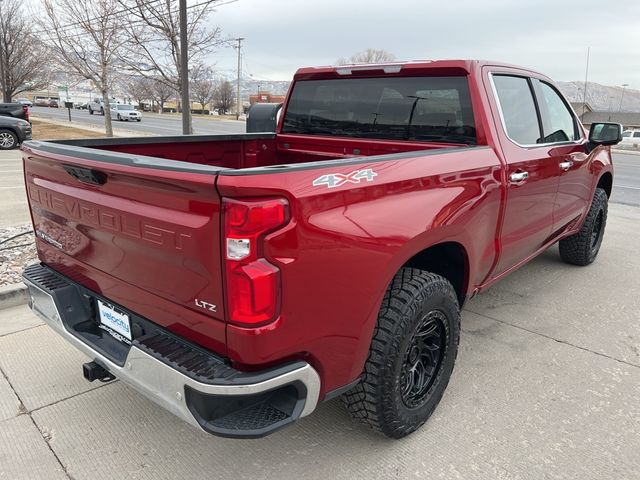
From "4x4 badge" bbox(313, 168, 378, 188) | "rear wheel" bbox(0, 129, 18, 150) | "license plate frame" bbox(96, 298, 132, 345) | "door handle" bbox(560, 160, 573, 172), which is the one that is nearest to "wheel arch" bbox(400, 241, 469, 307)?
"4x4 badge" bbox(313, 168, 378, 188)

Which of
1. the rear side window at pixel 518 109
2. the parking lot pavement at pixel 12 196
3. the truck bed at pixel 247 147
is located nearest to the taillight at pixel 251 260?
the truck bed at pixel 247 147

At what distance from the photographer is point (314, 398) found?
2.01m

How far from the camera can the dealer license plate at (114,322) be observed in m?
2.30

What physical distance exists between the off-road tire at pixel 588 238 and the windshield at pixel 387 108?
2.66 metres

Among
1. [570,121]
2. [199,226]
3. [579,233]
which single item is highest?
[570,121]

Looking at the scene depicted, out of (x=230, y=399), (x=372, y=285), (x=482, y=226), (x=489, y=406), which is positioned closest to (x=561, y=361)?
(x=489, y=406)

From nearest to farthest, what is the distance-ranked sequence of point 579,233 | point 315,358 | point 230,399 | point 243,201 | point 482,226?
point 243,201 < point 230,399 < point 315,358 < point 482,226 < point 579,233

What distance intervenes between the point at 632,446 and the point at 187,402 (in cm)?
221

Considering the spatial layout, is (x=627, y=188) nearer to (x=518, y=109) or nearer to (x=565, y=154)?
(x=565, y=154)

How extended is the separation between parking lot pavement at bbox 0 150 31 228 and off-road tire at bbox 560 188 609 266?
6.19m

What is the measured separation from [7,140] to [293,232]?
16467 mm

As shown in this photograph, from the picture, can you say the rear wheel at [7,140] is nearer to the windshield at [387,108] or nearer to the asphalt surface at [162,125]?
the asphalt surface at [162,125]

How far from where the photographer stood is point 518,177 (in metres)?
3.14

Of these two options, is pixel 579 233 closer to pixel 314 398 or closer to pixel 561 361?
pixel 561 361
